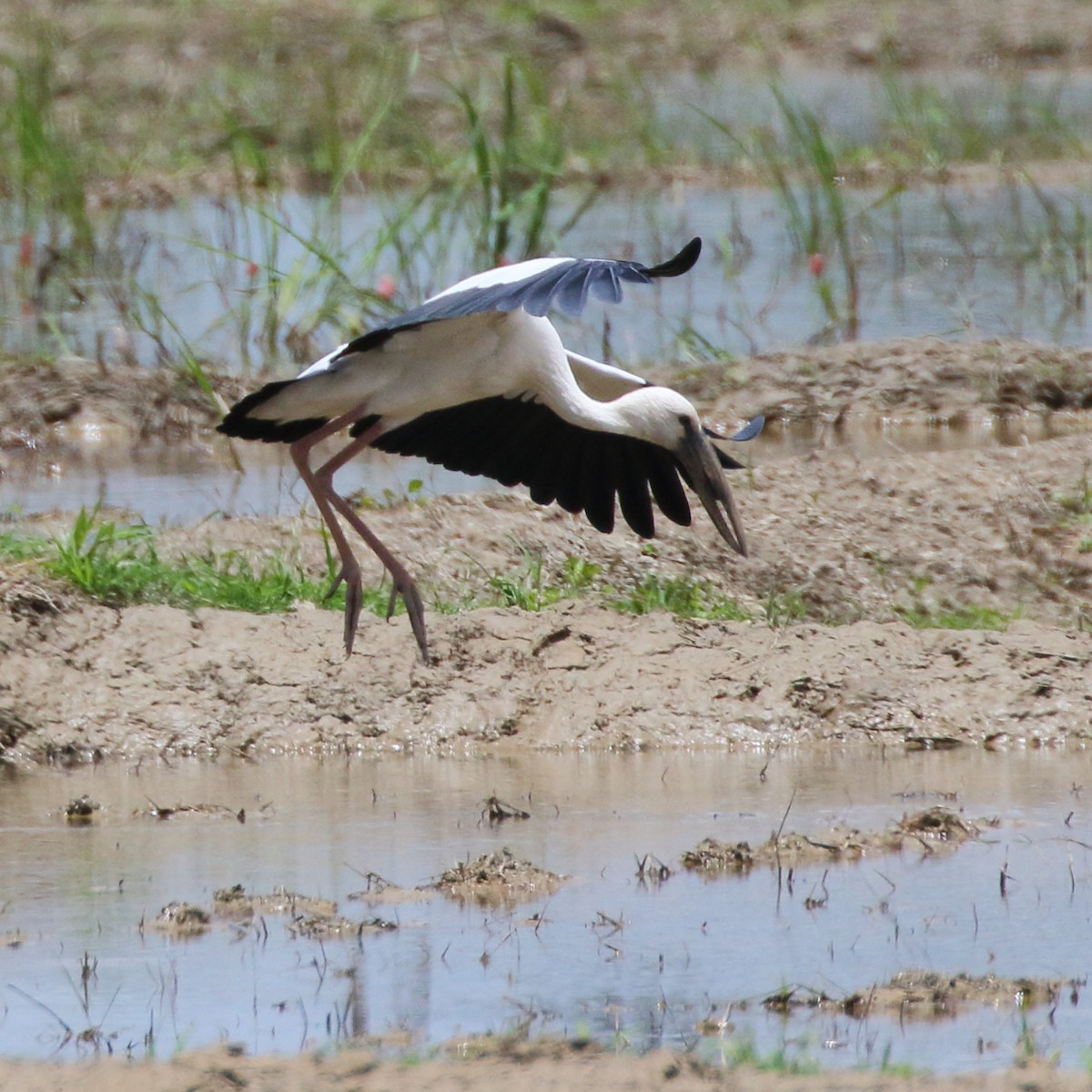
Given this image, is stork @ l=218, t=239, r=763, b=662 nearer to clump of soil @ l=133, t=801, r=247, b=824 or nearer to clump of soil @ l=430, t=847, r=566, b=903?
clump of soil @ l=133, t=801, r=247, b=824

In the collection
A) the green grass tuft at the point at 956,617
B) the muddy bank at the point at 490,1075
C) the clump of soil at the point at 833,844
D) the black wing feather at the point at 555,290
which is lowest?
the muddy bank at the point at 490,1075

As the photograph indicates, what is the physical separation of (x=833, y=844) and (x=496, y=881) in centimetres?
89

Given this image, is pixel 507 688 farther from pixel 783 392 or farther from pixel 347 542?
pixel 783 392

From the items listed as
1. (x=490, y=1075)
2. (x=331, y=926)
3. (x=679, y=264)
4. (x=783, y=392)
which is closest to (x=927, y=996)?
(x=490, y=1075)

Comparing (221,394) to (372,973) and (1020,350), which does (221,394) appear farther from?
(372,973)

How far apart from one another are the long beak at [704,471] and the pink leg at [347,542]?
0.89 meters

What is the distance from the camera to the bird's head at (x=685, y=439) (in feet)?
21.8

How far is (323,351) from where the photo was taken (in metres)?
12.0

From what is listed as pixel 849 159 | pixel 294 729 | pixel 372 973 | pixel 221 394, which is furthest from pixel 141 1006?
pixel 849 159

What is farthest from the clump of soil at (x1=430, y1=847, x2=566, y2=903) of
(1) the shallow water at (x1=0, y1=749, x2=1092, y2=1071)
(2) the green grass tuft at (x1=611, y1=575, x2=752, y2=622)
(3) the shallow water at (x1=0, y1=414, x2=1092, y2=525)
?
(3) the shallow water at (x1=0, y1=414, x2=1092, y2=525)

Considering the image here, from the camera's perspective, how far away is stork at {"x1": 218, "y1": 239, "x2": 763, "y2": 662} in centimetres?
629

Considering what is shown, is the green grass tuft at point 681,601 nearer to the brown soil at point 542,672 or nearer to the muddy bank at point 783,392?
the brown soil at point 542,672

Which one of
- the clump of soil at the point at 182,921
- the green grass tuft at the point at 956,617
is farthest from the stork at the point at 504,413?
the clump of soil at the point at 182,921

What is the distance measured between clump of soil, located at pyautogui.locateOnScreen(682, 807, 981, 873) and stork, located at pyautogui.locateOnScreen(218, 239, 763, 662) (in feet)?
4.41
